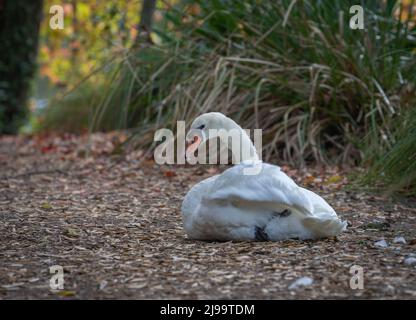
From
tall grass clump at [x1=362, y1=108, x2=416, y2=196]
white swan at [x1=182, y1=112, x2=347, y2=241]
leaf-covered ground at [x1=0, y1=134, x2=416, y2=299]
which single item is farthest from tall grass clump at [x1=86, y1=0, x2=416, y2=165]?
white swan at [x1=182, y1=112, x2=347, y2=241]

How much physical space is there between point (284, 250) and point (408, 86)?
3145 mm

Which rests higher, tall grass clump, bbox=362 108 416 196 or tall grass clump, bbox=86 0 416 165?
tall grass clump, bbox=86 0 416 165

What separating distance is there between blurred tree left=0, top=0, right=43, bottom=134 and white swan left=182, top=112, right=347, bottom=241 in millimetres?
8377

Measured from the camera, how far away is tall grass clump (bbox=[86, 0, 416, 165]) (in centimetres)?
668

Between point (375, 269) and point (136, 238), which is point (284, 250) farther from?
point (136, 238)

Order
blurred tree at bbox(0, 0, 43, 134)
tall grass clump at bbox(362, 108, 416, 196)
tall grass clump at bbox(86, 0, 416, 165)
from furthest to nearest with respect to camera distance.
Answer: blurred tree at bbox(0, 0, 43, 134) → tall grass clump at bbox(86, 0, 416, 165) → tall grass clump at bbox(362, 108, 416, 196)

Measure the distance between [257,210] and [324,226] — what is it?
0.35m

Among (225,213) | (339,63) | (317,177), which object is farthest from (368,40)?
(225,213)

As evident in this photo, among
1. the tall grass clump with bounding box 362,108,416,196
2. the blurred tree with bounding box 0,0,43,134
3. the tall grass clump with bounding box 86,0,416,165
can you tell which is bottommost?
the tall grass clump with bounding box 362,108,416,196

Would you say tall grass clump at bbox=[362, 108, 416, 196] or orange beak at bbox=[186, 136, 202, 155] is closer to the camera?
orange beak at bbox=[186, 136, 202, 155]

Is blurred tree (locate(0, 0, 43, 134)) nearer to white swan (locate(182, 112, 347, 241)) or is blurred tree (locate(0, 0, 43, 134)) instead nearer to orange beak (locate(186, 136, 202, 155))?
orange beak (locate(186, 136, 202, 155))

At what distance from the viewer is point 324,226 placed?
3988 millimetres

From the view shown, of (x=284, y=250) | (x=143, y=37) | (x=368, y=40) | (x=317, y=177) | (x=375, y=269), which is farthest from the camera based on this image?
(x=143, y=37)

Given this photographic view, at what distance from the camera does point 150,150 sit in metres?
7.30
